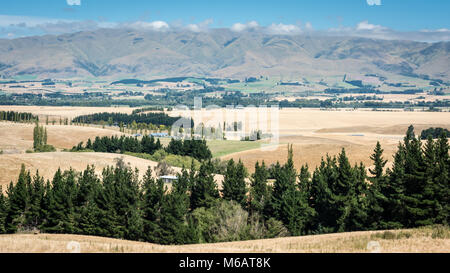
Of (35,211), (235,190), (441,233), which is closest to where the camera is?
(441,233)

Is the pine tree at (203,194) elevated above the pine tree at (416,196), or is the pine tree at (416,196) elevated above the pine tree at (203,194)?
the pine tree at (416,196)

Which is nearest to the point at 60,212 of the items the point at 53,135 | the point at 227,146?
the point at 227,146

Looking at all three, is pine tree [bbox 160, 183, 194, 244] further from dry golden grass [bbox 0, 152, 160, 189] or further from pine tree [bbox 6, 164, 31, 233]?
dry golden grass [bbox 0, 152, 160, 189]

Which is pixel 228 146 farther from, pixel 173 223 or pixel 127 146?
pixel 173 223

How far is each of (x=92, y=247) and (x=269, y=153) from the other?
9950cm

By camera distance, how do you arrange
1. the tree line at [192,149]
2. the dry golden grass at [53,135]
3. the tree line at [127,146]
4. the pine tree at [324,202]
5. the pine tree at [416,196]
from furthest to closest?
the dry golden grass at [53,135] < the tree line at [127,146] < the tree line at [192,149] < the pine tree at [324,202] < the pine tree at [416,196]

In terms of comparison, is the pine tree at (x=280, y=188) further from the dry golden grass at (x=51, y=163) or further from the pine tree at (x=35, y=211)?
the pine tree at (x=35, y=211)

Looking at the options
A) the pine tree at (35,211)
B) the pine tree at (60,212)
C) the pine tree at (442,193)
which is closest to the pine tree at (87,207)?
the pine tree at (60,212)

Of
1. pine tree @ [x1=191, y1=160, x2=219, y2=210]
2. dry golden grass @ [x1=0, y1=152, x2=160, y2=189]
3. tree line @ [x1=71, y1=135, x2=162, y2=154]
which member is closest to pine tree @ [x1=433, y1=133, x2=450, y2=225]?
pine tree @ [x1=191, y1=160, x2=219, y2=210]

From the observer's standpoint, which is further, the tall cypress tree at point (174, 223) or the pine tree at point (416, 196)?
the tall cypress tree at point (174, 223)

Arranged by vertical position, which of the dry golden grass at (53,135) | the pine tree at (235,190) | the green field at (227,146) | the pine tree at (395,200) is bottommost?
the green field at (227,146)

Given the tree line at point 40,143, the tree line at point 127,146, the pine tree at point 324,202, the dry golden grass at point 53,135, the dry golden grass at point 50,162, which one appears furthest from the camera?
the dry golden grass at point 53,135
